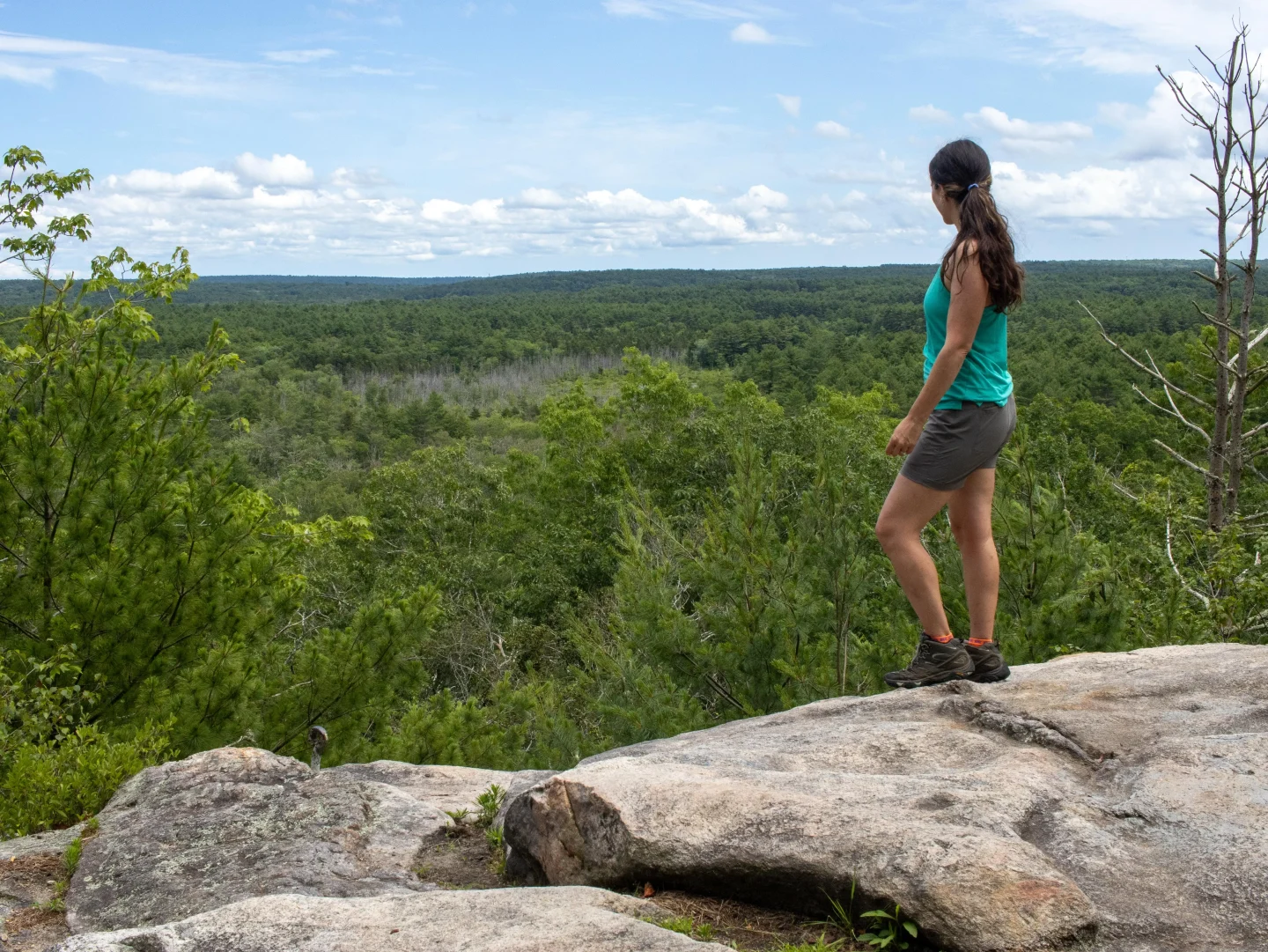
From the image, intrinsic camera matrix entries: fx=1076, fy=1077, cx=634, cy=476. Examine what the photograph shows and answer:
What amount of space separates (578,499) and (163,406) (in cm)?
1902

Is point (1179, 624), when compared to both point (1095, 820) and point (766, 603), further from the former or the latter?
point (1095, 820)

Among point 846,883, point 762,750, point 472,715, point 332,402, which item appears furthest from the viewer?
point 332,402

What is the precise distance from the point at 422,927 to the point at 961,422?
8.04 ft

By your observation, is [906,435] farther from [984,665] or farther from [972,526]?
[984,665]

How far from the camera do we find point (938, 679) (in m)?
4.14

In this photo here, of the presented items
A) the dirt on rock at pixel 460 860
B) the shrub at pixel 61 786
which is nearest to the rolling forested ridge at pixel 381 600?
the shrub at pixel 61 786

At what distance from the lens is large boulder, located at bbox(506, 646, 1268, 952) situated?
2.30m

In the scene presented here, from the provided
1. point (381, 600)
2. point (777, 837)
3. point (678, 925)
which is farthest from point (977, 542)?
point (381, 600)

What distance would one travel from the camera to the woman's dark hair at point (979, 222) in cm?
354

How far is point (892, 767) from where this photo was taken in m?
3.32

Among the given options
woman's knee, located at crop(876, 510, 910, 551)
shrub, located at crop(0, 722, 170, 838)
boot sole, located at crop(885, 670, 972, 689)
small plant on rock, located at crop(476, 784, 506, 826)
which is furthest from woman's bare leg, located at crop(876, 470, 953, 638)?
shrub, located at crop(0, 722, 170, 838)

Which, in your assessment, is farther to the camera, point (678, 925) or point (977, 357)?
point (977, 357)

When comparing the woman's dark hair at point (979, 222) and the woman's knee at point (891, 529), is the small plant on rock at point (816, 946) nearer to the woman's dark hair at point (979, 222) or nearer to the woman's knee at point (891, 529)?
the woman's knee at point (891, 529)

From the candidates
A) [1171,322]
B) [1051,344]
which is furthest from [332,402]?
[1171,322]
